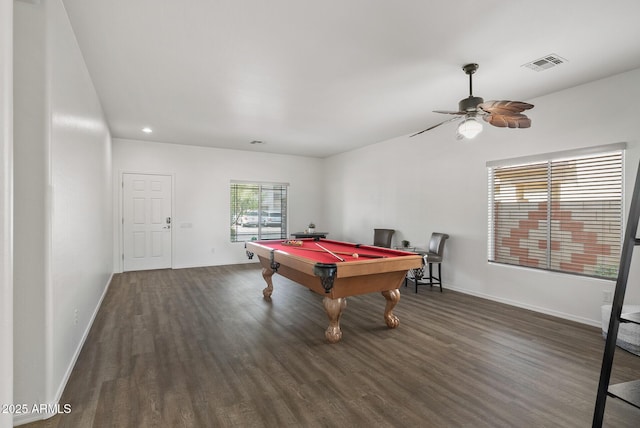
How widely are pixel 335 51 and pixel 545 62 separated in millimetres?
2029

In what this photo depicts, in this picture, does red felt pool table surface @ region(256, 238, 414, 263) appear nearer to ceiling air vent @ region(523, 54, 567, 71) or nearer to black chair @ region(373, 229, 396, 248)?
black chair @ region(373, 229, 396, 248)

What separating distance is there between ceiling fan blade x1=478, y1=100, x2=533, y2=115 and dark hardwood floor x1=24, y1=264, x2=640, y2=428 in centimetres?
212

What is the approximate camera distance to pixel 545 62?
317 centimetres

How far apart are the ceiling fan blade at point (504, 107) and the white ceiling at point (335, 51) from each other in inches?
20.3

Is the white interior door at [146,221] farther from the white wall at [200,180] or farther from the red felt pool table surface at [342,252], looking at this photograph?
the red felt pool table surface at [342,252]

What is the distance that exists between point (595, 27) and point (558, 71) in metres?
0.87

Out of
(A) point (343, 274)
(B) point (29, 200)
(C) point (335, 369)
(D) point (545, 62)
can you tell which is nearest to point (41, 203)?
(B) point (29, 200)

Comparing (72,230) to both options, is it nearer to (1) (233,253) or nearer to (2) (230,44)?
(2) (230,44)

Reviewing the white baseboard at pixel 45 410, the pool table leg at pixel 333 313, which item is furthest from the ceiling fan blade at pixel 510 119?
the white baseboard at pixel 45 410

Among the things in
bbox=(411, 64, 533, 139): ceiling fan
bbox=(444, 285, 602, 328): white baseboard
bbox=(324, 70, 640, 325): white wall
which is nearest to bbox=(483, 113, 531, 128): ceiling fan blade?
bbox=(411, 64, 533, 139): ceiling fan

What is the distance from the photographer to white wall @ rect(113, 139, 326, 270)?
6680mm

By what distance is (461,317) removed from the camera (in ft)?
12.9

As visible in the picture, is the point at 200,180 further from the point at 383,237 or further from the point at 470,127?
the point at 470,127

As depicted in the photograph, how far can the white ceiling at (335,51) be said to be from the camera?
239 cm
